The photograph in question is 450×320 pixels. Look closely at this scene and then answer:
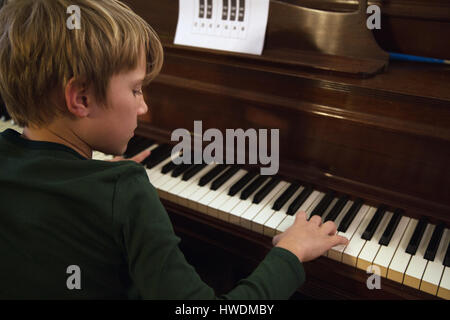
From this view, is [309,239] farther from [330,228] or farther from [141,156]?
[141,156]

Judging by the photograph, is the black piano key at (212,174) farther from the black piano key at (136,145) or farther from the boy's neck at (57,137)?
the boy's neck at (57,137)

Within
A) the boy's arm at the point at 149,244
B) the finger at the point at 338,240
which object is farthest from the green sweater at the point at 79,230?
the finger at the point at 338,240

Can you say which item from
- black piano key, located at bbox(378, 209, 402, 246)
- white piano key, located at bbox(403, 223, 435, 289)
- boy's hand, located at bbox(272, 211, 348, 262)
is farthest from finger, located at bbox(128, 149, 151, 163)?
white piano key, located at bbox(403, 223, 435, 289)

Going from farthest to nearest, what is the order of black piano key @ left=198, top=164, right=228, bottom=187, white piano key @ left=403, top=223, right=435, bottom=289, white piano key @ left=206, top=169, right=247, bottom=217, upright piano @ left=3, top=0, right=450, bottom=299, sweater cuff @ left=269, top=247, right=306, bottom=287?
1. black piano key @ left=198, top=164, right=228, bottom=187
2. white piano key @ left=206, top=169, right=247, bottom=217
3. upright piano @ left=3, top=0, right=450, bottom=299
4. white piano key @ left=403, top=223, right=435, bottom=289
5. sweater cuff @ left=269, top=247, right=306, bottom=287

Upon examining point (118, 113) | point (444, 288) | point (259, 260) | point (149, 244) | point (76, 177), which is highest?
point (118, 113)

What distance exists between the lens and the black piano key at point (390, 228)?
4.18 feet

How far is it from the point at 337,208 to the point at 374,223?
138 mm

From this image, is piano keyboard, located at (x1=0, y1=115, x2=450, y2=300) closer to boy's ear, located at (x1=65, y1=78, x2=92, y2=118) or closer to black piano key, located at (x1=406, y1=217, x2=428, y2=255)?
black piano key, located at (x1=406, y1=217, x2=428, y2=255)

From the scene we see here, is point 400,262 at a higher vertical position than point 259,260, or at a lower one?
higher

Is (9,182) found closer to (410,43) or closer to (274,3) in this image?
(274,3)

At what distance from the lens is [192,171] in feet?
5.46

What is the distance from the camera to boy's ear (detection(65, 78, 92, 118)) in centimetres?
88

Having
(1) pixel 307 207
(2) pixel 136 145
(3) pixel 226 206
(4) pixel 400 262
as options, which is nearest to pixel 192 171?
(3) pixel 226 206

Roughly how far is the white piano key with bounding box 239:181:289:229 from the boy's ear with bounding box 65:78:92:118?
2.31 ft
